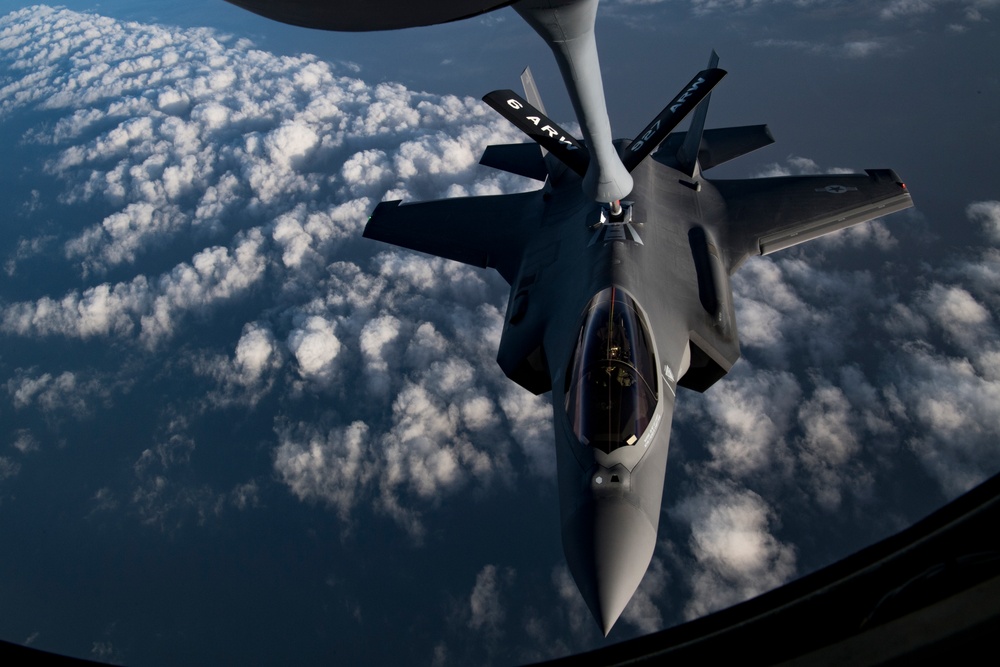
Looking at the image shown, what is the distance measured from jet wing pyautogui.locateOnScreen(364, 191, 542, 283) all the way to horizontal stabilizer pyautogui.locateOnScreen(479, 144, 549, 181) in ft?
4.46

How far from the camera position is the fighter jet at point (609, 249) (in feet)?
20.2

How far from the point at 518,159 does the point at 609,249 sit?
21.1 feet

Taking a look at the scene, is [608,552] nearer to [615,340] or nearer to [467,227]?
[615,340]

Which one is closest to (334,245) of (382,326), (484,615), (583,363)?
(382,326)

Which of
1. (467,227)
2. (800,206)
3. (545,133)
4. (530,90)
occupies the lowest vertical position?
(467,227)

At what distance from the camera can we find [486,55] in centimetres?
5241

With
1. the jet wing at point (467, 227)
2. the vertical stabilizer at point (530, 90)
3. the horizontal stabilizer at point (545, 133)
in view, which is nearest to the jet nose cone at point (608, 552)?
the horizontal stabilizer at point (545, 133)

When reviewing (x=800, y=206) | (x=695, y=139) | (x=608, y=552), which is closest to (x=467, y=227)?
(x=695, y=139)

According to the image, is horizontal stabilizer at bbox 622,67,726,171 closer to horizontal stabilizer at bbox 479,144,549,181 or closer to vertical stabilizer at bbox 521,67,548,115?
vertical stabilizer at bbox 521,67,548,115

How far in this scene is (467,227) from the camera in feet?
41.8

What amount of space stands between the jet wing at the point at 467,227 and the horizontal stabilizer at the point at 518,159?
1360 millimetres

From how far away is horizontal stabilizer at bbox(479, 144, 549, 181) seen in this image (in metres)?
14.3

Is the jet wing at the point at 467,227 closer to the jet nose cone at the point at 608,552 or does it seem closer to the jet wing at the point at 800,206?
the jet wing at the point at 800,206

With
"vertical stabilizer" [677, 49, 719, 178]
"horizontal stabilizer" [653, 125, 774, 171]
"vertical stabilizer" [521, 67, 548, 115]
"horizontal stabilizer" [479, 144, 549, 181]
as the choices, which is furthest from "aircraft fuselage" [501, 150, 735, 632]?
"vertical stabilizer" [521, 67, 548, 115]
